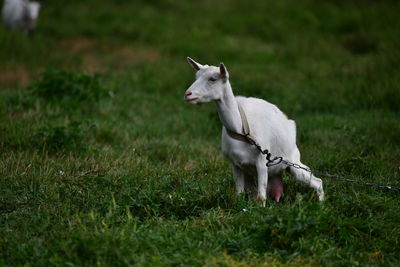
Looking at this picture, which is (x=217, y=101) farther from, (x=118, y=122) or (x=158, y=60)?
(x=158, y=60)

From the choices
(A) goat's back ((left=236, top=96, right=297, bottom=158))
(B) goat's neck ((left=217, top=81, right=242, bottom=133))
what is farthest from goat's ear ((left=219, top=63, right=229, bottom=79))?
(A) goat's back ((left=236, top=96, right=297, bottom=158))

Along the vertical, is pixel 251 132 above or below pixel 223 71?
below

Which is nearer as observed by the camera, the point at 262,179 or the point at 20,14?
the point at 262,179

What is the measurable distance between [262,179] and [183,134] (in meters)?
3.47

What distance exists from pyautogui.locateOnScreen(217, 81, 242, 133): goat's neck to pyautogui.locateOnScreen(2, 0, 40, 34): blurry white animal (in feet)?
33.2

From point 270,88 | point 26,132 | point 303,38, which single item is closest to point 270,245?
point 26,132

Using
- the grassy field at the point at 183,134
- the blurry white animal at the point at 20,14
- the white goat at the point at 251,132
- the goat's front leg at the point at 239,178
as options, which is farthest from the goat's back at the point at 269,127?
the blurry white animal at the point at 20,14

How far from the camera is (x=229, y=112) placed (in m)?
5.13

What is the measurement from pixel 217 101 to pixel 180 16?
11.1 m

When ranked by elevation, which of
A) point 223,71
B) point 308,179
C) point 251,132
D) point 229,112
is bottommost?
point 308,179

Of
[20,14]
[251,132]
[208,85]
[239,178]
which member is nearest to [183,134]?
[239,178]

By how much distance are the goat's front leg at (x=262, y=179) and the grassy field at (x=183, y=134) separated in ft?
0.49

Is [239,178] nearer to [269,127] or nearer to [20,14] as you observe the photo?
[269,127]

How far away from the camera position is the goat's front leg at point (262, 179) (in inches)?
205
